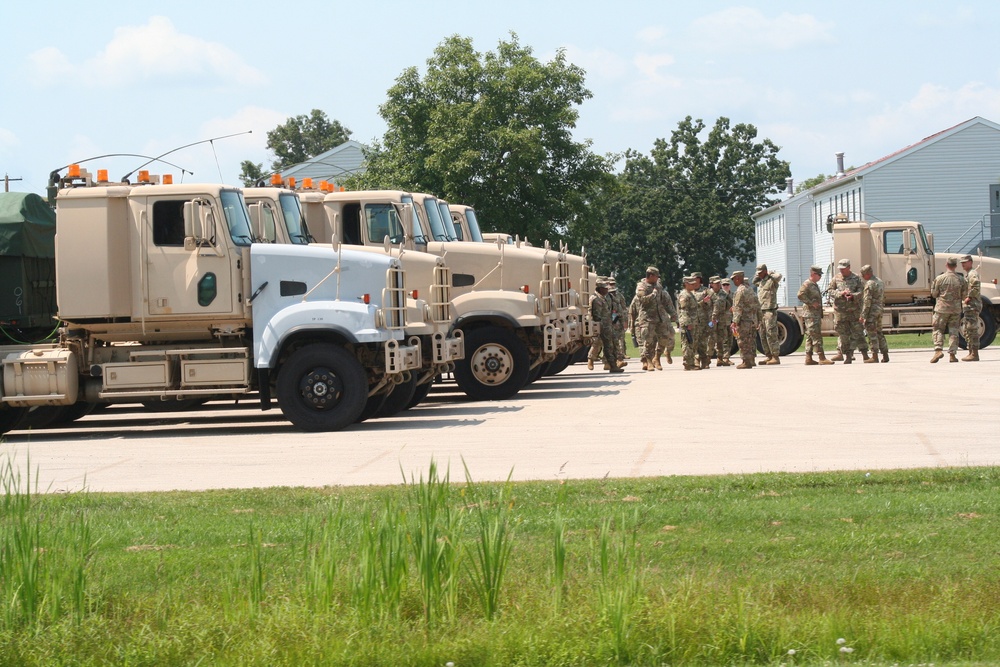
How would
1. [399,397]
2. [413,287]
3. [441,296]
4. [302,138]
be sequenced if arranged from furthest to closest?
[302,138]
[441,296]
[413,287]
[399,397]

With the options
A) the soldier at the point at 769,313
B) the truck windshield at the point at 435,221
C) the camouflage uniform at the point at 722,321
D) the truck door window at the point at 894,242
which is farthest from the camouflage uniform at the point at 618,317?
the truck windshield at the point at 435,221

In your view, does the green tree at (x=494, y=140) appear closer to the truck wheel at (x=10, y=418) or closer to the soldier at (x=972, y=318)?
the soldier at (x=972, y=318)

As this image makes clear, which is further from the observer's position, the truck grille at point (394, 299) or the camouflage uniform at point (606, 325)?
the camouflage uniform at point (606, 325)

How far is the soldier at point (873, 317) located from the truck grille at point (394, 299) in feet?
40.0

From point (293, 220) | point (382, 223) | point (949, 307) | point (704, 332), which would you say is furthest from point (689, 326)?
point (293, 220)

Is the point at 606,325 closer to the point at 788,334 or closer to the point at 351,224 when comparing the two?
the point at 788,334

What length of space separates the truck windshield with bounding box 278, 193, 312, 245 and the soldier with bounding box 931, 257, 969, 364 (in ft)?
40.1

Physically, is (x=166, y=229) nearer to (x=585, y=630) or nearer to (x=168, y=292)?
(x=168, y=292)

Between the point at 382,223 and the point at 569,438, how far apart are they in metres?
6.42

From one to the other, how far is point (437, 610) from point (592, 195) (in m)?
46.8

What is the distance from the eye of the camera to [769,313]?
27.1 metres

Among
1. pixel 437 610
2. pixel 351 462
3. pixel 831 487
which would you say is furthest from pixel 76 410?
pixel 437 610

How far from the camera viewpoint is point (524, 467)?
38.0 feet

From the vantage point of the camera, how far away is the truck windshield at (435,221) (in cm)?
2034
